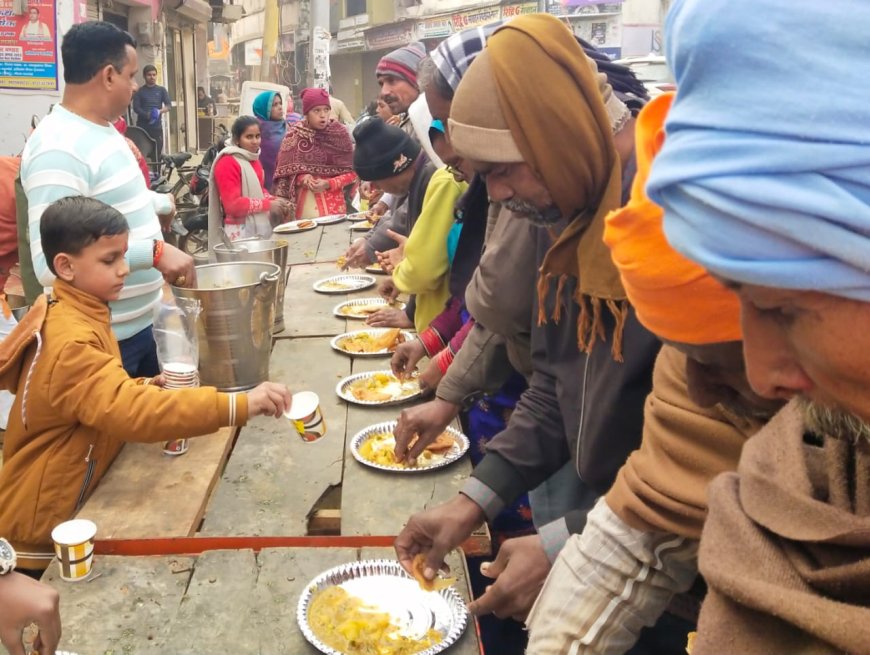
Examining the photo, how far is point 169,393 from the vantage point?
84.4 inches

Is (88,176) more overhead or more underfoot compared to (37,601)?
more overhead

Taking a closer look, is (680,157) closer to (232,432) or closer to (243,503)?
(243,503)

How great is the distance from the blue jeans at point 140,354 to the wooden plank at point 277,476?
0.73m

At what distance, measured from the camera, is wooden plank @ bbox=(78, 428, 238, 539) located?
1.94 m

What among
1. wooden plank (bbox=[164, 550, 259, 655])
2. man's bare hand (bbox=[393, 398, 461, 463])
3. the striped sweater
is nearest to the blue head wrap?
wooden plank (bbox=[164, 550, 259, 655])

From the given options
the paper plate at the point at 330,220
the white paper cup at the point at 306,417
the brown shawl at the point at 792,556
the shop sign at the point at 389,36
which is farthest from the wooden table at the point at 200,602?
the shop sign at the point at 389,36

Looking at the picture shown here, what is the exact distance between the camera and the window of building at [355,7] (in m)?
30.2

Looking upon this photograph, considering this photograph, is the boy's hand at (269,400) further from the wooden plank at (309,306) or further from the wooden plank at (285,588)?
the wooden plank at (309,306)

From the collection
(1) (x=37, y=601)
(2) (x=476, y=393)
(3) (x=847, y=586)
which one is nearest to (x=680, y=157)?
(3) (x=847, y=586)

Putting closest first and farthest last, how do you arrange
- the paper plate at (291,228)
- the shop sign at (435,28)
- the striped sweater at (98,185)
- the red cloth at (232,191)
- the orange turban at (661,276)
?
the orange turban at (661,276)
the striped sweater at (98,185)
the red cloth at (232,191)
the paper plate at (291,228)
the shop sign at (435,28)

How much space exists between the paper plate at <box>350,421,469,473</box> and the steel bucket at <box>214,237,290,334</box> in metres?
1.15

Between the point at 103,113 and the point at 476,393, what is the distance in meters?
1.99

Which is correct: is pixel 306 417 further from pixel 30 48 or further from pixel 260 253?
pixel 30 48

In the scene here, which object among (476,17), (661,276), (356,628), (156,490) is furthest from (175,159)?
(476,17)
